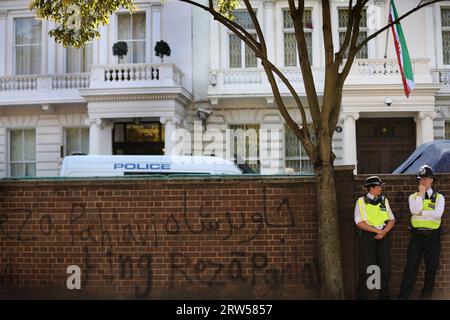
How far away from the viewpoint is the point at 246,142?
20.3 meters

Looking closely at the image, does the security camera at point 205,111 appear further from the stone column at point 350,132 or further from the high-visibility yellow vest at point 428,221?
the high-visibility yellow vest at point 428,221

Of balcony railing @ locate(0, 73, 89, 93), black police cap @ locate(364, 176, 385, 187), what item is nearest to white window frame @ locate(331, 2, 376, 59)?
balcony railing @ locate(0, 73, 89, 93)

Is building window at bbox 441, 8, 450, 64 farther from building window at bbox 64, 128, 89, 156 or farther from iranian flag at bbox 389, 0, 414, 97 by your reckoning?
building window at bbox 64, 128, 89, 156

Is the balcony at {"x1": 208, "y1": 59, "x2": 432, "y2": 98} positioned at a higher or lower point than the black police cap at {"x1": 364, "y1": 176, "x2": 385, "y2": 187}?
higher

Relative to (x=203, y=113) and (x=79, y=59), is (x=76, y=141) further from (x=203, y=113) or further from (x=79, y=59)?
(x=203, y=113)

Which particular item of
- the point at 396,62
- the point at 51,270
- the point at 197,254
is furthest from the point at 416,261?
the point at 396,62

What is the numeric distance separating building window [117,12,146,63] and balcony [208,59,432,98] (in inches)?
117

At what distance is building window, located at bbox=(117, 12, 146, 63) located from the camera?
20938mm

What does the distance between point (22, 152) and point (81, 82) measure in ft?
11.9

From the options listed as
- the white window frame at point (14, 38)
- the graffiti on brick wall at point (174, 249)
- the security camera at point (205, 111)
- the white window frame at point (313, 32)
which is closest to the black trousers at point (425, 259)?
the graffiti on brick wall at point (174, 249)

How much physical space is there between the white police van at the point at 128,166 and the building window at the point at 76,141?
8539 mm

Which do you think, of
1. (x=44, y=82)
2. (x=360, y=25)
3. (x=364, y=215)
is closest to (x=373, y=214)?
(x=364, y=215)

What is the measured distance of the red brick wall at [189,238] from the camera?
356 inches

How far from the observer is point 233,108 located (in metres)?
20.3
